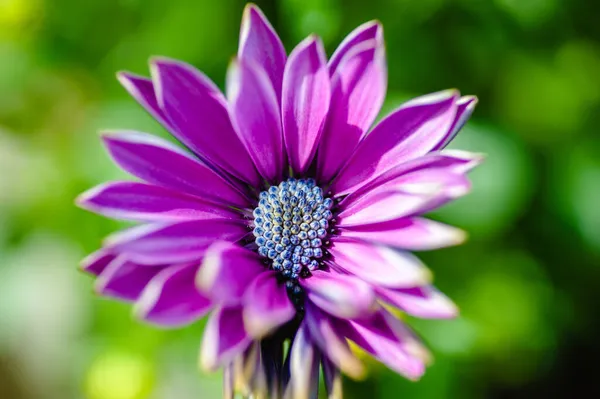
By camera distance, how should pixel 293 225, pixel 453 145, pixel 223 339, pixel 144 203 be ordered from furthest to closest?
pixel 453 145 < pixel 293 225 < pixel 144 203 < pixel 223 339

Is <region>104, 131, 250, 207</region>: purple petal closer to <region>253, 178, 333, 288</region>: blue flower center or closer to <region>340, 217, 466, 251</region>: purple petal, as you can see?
<region>253, 178, 333, 288</region>: blue flower center

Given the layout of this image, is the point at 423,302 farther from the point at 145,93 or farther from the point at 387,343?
the point at 145,93

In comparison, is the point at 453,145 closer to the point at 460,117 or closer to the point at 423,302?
the point at 460,117

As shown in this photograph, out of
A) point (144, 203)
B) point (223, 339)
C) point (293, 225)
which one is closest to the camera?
point (223, 339)

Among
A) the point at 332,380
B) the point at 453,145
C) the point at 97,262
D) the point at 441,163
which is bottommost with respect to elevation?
the point at 453,145

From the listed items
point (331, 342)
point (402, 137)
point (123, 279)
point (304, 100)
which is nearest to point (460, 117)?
point (402, 137)

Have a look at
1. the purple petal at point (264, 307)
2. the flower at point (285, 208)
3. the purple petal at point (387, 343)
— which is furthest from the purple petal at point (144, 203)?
the purple petal at point (387, 343)

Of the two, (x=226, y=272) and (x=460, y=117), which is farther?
(x=460, y=117)

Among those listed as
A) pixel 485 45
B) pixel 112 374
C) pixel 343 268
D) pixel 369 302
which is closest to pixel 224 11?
pixel 485 45

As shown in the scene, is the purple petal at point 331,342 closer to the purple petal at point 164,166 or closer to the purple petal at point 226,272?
the purple petal at point 226,272

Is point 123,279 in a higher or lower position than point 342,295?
higher
